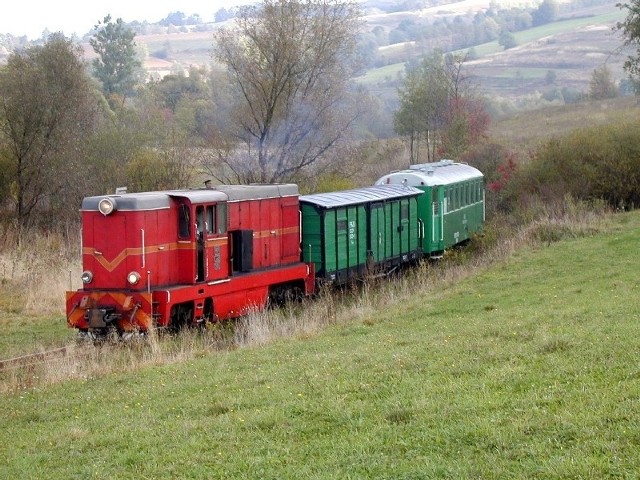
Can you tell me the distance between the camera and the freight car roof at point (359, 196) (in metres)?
23.1

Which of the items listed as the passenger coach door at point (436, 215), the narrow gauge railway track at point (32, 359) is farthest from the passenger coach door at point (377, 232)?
the narrow gauge railway track at point (32, 359)

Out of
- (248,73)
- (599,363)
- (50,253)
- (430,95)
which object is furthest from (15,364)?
(430,95)

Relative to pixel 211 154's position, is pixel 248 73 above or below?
above

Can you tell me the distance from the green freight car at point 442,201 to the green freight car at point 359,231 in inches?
20.6

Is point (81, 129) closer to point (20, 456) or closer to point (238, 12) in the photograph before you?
point (238, 12)

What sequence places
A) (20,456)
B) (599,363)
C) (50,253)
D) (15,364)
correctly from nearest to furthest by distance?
(20,456)
(599,363)
(15,364)
(50,253)

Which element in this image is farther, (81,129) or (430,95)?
(430,95)

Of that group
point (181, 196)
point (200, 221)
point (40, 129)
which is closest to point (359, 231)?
point (200, 221)

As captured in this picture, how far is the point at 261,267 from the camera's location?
68.3 feet

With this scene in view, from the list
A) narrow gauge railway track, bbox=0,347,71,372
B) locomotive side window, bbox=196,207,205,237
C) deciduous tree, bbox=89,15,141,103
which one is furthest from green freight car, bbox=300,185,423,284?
deciduous tree, bbox=89,15,141,103

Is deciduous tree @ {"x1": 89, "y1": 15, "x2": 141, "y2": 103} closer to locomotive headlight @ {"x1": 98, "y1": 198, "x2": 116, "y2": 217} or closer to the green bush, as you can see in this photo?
the green bush

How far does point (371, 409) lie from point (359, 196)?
16.2 metres

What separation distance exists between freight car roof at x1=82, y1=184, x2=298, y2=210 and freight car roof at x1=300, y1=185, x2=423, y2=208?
1999 mm

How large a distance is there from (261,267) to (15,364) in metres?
6.87
